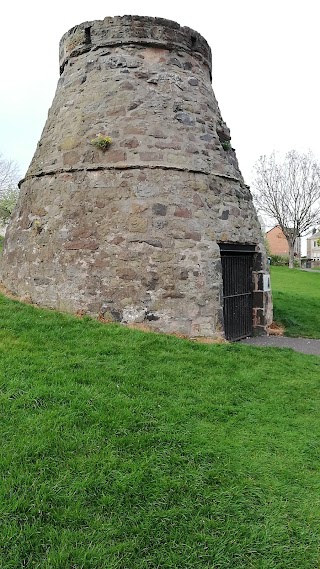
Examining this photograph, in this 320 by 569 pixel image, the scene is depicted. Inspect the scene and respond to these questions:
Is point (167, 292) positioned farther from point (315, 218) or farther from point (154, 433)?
point (315, 218)

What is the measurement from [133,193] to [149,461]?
4991mm

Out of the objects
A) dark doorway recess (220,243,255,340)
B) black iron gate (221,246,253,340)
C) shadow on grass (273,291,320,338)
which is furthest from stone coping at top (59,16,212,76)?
shadow on grass (273,291,320,338)

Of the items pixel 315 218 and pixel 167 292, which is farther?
pixel 315 218

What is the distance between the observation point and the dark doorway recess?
8.33 m

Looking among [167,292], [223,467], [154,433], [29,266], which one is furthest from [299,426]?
[29,266]

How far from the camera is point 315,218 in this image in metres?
39.6

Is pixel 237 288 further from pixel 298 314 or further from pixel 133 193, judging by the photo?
pixel 298 314

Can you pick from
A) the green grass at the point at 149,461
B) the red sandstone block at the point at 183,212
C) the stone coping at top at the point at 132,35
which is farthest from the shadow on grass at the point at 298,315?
the stone coping at top at the point at 132,35

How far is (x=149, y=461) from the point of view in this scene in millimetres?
3703

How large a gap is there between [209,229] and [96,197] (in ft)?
6.99

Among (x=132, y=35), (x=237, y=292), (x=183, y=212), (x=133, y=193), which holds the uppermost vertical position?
(x=132, y=35)

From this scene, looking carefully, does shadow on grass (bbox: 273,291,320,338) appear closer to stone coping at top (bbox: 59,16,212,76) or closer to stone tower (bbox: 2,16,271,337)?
stone tower (bbox: 2,16,271,337)

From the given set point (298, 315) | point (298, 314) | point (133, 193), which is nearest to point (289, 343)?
point (298, 315)

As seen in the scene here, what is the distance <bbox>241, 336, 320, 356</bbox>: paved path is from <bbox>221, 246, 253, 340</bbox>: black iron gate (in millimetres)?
318
